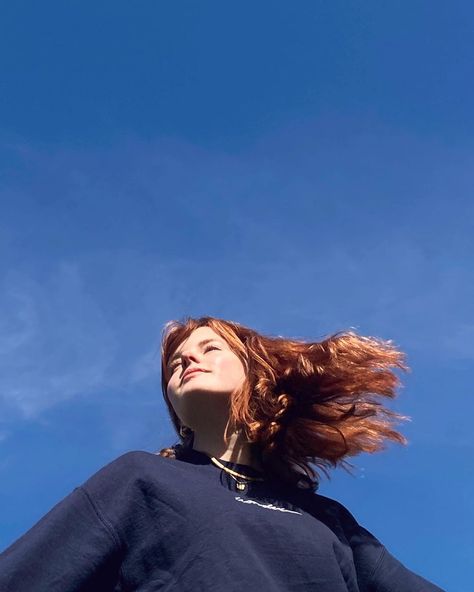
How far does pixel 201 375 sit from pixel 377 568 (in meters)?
1.12

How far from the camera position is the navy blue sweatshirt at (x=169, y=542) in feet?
8.45

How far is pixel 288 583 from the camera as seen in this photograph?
2.76 m

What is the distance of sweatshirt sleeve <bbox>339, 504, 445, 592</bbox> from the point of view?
10.8 feet

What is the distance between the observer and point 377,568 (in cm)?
331

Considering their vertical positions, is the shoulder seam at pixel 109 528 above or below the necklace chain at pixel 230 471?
below

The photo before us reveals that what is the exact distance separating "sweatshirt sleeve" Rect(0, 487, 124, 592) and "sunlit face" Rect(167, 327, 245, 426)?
0.87m

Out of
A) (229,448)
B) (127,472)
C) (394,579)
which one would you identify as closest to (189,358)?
(229,448)

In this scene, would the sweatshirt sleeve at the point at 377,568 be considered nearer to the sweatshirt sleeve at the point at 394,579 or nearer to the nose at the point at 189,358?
the sweatshirt sleeve at the point at 394,579

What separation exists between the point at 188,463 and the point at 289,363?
80 centimetres

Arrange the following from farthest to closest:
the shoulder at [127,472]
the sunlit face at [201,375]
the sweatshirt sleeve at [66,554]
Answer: the sunlit face at [201,375] < the shoulder at [127,472] < the sweatshirt sleeve at [66,554]

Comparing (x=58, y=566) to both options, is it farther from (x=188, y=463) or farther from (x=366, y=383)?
(x=366, y=383)

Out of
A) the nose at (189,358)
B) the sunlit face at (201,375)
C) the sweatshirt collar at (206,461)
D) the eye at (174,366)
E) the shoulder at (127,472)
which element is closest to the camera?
the shoulder at (127,472)

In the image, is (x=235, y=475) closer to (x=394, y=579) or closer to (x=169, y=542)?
(x=169, y=542)

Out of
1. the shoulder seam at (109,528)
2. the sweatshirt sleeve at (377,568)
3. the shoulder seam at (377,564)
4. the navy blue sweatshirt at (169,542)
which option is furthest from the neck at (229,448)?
the shoulder seam at (109,528)
